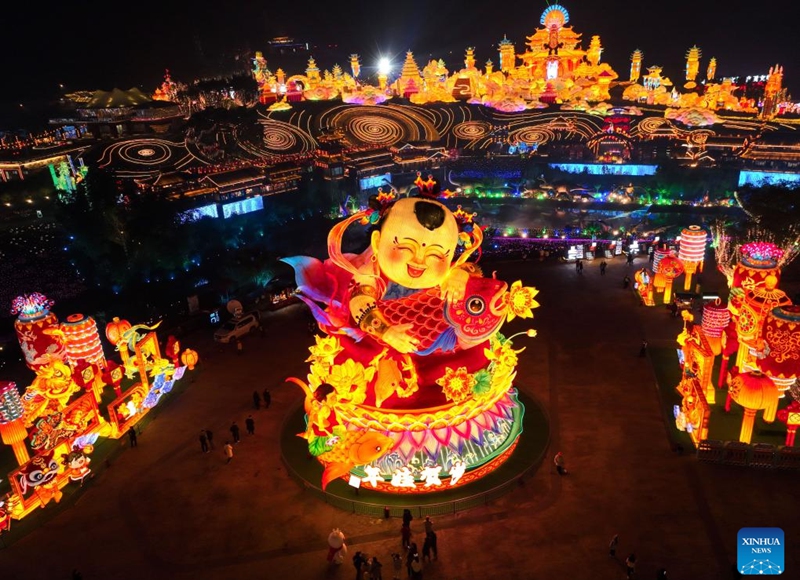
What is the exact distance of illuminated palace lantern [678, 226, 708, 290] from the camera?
101ft

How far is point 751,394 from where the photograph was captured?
17.4 metres

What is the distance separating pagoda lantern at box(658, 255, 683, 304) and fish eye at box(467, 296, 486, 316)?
18.2m

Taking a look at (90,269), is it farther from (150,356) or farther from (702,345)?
(702,345)

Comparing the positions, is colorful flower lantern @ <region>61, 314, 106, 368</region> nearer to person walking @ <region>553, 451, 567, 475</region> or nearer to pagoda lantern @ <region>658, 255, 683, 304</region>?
person walking @ <region>553, 451, 567, 475</region>

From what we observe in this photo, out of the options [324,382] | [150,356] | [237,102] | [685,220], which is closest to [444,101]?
[237,102]

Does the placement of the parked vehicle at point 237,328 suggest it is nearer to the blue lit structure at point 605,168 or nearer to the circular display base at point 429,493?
the circular display base at point 429,493

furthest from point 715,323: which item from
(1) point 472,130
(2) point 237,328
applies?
(1) point 472,130

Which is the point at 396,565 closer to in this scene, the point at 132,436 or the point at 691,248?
the point at 132,436

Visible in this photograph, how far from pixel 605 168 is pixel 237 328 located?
133 feet

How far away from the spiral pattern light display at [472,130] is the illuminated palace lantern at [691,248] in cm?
3099

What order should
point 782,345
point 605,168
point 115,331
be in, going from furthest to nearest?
point 605,168 → point 115,331 → point 782,345

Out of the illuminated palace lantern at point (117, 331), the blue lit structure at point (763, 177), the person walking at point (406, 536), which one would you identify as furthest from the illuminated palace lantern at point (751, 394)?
the blue lit structure at point (763, 177)

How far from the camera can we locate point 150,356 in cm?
2277

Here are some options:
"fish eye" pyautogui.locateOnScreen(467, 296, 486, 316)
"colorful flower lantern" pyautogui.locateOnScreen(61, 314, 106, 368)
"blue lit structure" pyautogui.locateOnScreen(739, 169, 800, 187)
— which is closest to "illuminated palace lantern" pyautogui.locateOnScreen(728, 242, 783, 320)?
"fish eye" pyautogui.locateOnScreen(467, 296, 486, 316)
